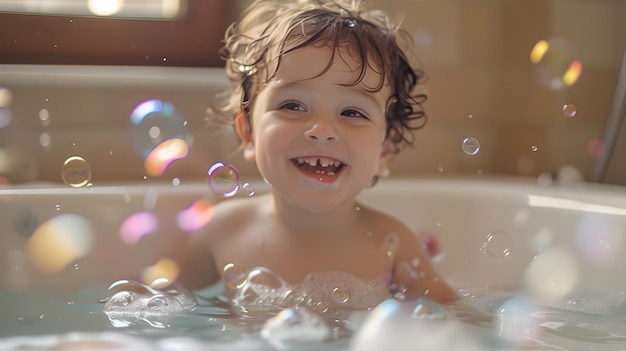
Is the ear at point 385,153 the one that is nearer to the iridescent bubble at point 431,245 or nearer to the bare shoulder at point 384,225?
the bare shoulder at point 384,225

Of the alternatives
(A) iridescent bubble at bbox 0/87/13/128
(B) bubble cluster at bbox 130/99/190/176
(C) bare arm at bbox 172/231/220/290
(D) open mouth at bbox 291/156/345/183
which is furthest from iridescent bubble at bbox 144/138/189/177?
(D) open mouth at bbox 291/156/345/183

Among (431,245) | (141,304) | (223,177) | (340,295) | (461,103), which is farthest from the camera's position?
(461,103)

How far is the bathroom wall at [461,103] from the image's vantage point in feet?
5.85

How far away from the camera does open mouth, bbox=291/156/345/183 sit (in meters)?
1.25

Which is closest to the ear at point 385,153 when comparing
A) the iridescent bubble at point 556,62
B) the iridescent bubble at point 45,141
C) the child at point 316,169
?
the child at point 316,169

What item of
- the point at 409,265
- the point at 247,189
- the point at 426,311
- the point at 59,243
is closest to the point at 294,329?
the point at 426,311

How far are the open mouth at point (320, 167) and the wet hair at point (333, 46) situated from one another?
137mm

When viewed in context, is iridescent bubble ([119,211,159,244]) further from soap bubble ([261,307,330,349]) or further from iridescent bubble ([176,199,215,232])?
soap bubble ([261,307,330,349])

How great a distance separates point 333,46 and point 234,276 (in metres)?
0.43

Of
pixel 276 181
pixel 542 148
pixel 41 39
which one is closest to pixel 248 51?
pixel 276 181

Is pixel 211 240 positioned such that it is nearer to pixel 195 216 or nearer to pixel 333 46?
pixel 195 216

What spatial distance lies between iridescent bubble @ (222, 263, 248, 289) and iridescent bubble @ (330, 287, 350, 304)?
16cm

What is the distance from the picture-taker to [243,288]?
1.34 m

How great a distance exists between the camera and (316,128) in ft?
3.95
